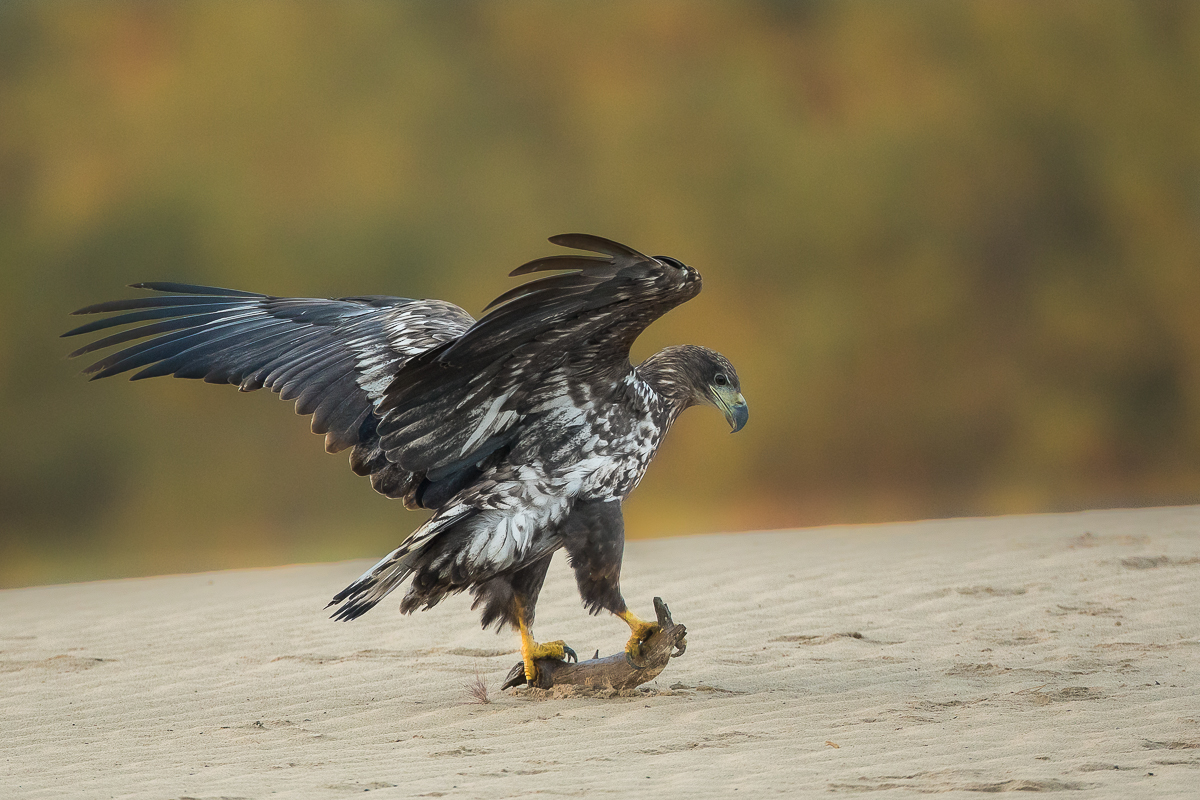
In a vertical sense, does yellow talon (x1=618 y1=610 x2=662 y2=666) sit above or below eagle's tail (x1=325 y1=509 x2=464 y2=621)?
below

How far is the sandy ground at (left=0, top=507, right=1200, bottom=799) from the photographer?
291 centimetres

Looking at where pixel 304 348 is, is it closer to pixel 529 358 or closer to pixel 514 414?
pixel 514 414

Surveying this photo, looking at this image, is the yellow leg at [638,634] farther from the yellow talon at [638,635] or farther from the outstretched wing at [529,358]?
the outstretched wing at [529,358]

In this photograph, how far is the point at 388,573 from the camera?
3672 mm

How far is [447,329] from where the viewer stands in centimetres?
443

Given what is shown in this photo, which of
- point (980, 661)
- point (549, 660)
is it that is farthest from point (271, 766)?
point (980, 661)

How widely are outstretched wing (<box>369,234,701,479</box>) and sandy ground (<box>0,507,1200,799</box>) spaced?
0.81m

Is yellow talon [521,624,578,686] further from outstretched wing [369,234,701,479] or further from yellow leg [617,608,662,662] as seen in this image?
outstretched wing [369,234,701,479]

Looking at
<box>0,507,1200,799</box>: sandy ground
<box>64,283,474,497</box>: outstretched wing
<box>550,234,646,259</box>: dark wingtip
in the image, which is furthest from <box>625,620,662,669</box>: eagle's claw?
<box>550,234,646,259</box>: dark wingtip

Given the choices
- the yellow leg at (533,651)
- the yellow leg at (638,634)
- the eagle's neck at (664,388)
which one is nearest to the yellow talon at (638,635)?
the yellow leg at (638,634)

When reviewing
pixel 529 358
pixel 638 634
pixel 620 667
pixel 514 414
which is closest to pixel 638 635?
pixel 638 634

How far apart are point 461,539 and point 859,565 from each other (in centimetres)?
301

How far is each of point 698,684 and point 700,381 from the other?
951 mm

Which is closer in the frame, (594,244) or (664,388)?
(594,244)
